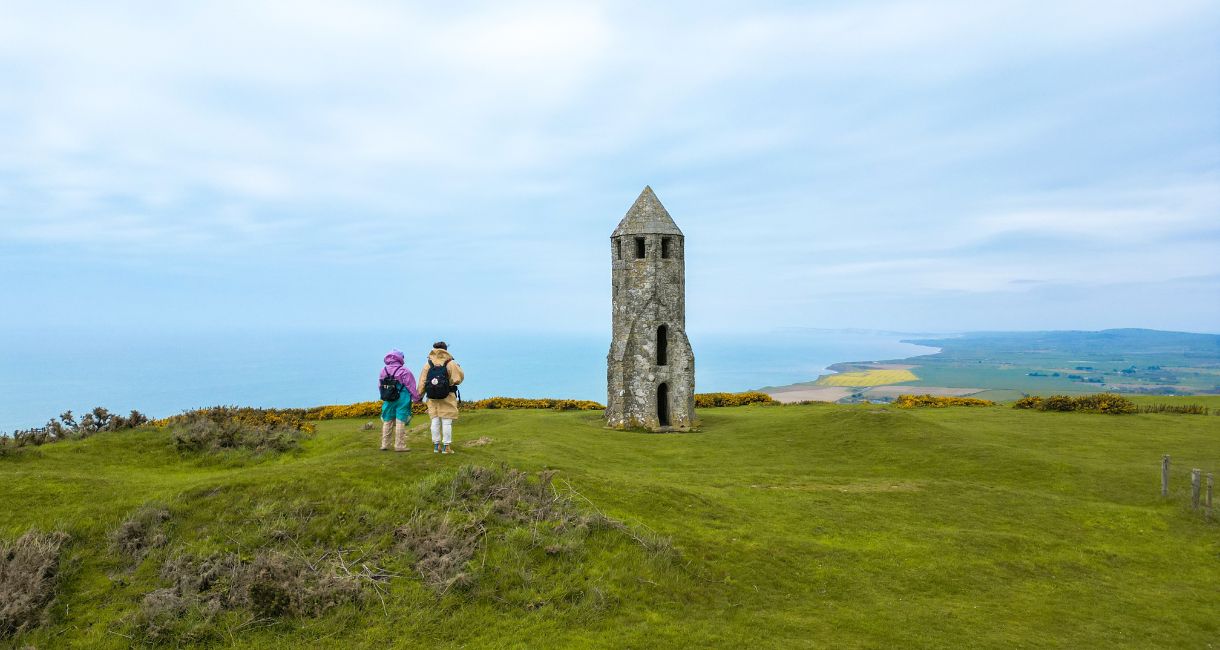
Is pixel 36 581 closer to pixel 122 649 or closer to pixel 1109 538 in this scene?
pixel 122 649

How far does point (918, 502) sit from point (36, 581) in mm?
19956

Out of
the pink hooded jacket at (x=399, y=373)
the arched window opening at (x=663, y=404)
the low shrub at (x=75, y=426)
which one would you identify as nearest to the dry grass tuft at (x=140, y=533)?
the pink hooded jacket at (x=399, y=373)

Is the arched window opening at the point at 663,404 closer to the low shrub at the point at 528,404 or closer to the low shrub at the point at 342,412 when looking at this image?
the low shrub at the point at 528,404

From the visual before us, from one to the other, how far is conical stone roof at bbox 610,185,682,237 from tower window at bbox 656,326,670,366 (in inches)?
208

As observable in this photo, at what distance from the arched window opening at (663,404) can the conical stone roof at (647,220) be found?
8.31 m

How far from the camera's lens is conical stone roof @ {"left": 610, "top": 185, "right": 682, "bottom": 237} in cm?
3522

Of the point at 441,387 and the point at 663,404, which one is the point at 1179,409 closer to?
the point at 663,404

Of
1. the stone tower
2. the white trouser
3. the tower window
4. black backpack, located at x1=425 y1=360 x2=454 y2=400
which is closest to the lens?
black backpack, located at x1=425 y1=360 x2=454 y2=400

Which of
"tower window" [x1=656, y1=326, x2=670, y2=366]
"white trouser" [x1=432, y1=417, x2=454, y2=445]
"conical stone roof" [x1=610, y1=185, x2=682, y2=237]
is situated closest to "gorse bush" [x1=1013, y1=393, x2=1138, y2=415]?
"tower window" [x1=656, y1=326, x2=670, y2=366]

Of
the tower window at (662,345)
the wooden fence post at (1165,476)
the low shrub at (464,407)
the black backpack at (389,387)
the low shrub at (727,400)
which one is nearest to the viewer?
the black backpack at (389,387)

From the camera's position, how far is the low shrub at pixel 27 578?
31.3 ft

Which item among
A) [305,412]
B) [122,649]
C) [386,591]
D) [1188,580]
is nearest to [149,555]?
[122,649]

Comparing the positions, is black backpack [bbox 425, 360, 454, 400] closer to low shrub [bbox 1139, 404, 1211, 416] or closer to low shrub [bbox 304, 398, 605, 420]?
low shrub [bbox 304, 398, 605, 420]

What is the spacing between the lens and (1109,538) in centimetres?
1680
